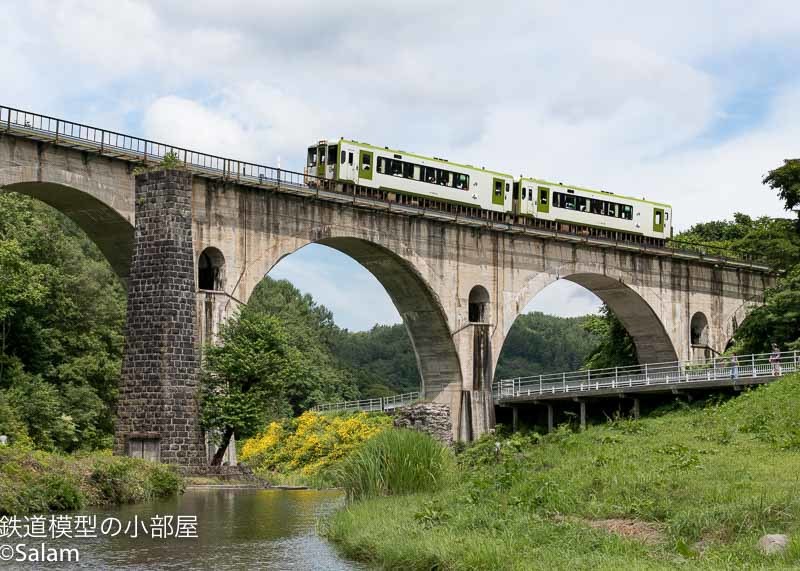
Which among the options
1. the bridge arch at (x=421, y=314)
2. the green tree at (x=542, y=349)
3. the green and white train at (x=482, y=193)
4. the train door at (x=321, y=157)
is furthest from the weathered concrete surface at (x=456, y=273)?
the green tree at (x=542, y=349)

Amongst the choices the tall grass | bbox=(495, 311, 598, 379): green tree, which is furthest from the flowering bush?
bbox=(495, 311, 598, 379): green tree

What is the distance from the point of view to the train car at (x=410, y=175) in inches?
1901

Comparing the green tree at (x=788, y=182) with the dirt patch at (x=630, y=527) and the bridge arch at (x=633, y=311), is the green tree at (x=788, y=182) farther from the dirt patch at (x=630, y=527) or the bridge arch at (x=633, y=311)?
the dirt patch at (x=630, y=527)

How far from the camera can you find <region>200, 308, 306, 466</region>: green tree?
38438 mm

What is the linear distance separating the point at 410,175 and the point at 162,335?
16.7 m

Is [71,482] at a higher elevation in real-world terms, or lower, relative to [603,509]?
lower

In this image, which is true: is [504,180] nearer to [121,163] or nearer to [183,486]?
[121,163]

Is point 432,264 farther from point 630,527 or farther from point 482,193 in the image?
point 630,527

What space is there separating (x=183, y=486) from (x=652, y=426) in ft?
42.0

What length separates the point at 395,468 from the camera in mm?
24047

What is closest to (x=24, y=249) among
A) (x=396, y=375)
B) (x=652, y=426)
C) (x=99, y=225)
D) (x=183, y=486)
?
(x=99, y=225)

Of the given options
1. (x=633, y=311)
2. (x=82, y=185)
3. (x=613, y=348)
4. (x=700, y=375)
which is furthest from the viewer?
(x=613, y=348)

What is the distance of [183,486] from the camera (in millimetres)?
33031

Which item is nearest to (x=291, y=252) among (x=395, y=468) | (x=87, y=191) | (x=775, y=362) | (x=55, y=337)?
(x=87, y=191)
